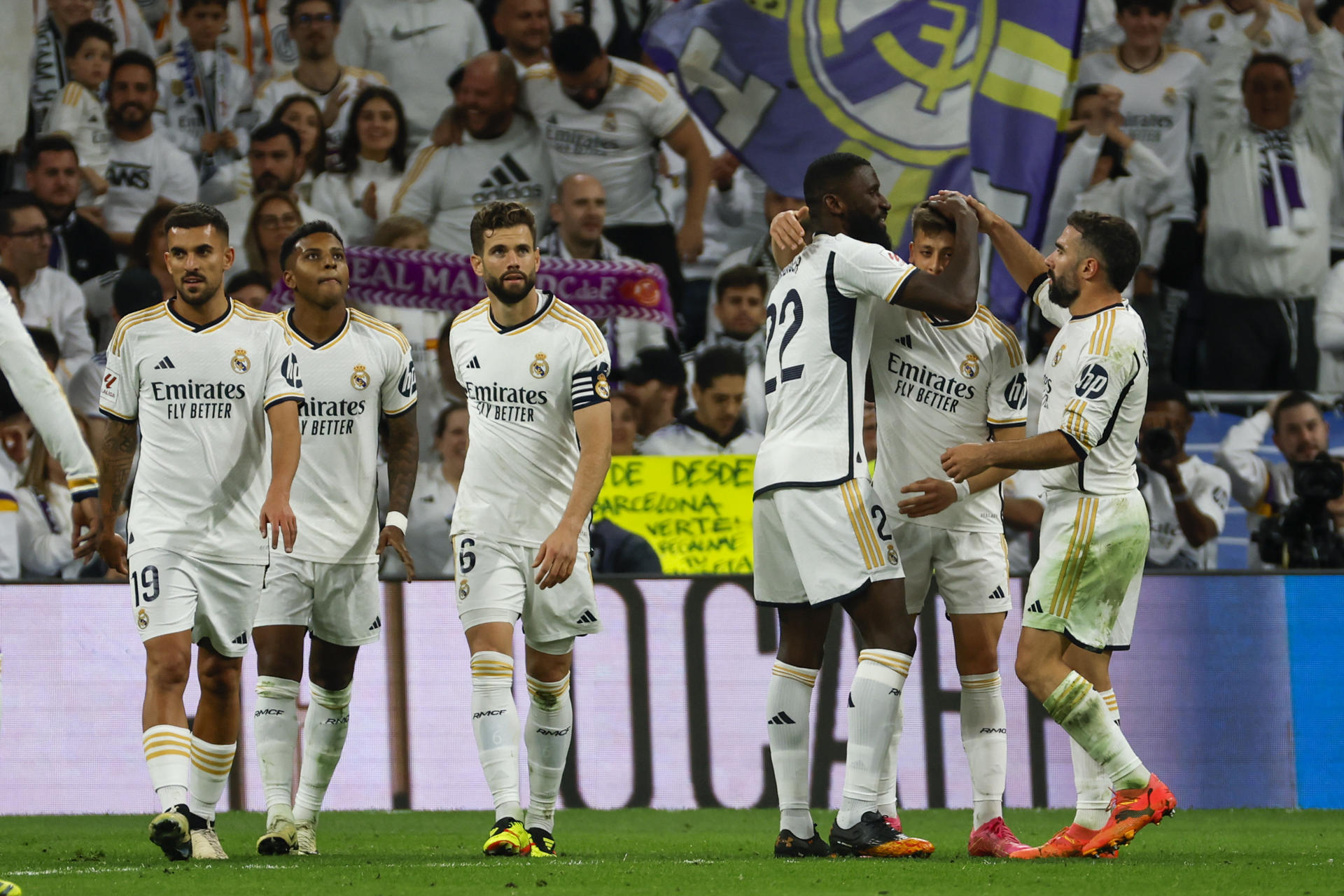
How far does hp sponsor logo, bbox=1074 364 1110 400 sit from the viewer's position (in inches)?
200

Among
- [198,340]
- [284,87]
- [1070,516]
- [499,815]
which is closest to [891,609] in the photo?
[1070,516]

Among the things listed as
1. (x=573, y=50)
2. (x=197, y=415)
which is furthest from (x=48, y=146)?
(x=197, y=415)

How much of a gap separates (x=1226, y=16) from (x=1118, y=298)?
7960 mm

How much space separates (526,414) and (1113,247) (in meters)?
Result: 2.20

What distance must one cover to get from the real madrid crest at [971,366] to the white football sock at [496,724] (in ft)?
6.39

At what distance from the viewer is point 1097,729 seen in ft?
16.7

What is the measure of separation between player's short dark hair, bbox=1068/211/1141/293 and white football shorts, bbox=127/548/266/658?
3252 mm

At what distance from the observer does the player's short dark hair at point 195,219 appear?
17.9 feet

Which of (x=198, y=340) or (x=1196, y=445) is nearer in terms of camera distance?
(x=198, y=340)

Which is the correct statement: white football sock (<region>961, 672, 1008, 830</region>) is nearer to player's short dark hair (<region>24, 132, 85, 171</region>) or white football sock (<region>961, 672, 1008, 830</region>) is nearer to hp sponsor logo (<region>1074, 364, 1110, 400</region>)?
hp sponsor logo (<region>1074, 364, 1110, 400</region>)

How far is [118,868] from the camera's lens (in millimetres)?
5074

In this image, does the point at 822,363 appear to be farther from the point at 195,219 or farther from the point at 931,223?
the point at 195,219

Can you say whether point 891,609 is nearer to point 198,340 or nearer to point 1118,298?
point 1118,298

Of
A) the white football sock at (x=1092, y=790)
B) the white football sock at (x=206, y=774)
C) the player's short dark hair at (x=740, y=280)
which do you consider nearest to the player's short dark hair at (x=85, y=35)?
the player's short dark hair at (x=740, y=280)
